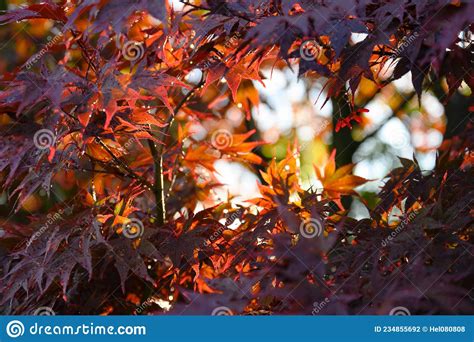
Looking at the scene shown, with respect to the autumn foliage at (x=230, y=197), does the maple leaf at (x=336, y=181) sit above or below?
below

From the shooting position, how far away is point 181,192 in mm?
→ 1920

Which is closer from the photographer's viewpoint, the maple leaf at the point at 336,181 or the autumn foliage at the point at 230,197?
the autumn foliage at the point at 230,197

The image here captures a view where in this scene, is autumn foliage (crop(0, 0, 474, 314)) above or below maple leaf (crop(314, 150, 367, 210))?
above

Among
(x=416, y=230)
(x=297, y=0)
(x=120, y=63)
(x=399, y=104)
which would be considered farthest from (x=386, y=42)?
(x=399, y=104)

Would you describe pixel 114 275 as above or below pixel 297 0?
below

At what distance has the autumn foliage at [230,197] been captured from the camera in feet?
3.56

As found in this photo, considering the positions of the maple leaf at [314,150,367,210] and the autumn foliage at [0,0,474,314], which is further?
the maple leaf at [314,150,367,210]

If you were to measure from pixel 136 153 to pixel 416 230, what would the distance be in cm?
89

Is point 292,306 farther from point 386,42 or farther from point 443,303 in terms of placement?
point 386,42

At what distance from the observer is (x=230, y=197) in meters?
1.73

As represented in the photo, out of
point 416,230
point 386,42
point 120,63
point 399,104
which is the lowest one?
point 399,104

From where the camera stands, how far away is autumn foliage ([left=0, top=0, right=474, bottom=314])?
109cm

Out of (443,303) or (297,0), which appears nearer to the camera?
(443,303)

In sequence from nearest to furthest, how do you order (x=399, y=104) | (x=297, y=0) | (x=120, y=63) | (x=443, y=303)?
(x=443, y=303)
(x=297, y=0)
(x=120, y=63)
(x=399, y=104)
